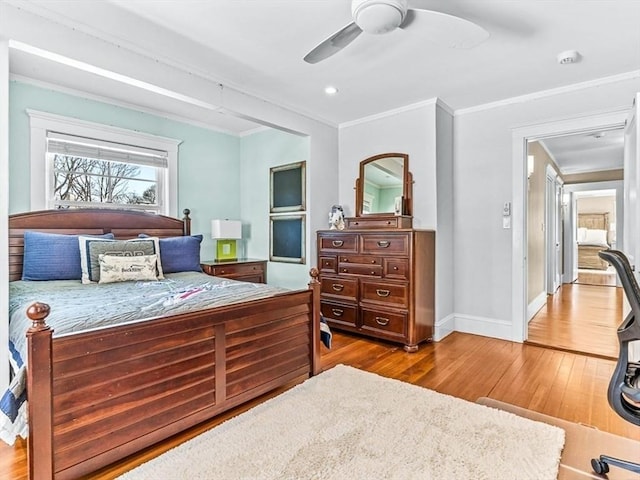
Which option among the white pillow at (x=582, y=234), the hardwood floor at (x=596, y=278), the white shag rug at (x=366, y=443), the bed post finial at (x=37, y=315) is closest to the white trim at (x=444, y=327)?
the white shag rug at (x=366, y=443)

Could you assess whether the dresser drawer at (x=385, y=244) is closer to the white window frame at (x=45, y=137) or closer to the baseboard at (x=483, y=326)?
the baseboard at (x=483, y=326)

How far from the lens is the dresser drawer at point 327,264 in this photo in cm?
400

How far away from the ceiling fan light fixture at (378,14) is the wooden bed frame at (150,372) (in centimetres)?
163

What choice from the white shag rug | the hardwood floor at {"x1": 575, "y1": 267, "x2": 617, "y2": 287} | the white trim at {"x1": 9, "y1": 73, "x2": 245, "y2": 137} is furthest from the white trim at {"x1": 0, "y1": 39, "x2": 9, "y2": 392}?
the hardwood floor at {"x1": 575, "y1": 267, "x2": 617, "y2": 287}

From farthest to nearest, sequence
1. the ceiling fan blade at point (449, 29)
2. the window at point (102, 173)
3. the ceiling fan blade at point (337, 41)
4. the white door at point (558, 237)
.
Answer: the white door at point (558, 237) → the window at point (102, 173) → the ceiling fan blade at point (337, 41) → the ceiling fan blade at point (449, 29)

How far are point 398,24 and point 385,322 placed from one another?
2593 millimetres

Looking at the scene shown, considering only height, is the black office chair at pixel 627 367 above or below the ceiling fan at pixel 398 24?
below

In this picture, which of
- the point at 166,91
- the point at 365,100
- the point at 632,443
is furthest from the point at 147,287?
the point at 632,443

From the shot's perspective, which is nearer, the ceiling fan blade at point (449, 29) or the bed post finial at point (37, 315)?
the bed post finial at point (37, 315)

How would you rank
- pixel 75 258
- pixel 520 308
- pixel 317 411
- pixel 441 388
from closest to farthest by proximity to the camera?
1. pixel 317 411
2. pixel 441 388
3. pixel 75 258
4. pixel 520 308

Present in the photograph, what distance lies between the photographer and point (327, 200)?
14.7 ft

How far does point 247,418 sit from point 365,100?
3.17m

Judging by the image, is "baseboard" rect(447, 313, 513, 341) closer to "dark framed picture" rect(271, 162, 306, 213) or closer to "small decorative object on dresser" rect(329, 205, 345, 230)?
"small decorative object on dresser" rect(329, 205, 345, 230)

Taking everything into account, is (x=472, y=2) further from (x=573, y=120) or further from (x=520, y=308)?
(x=520, y=308)
